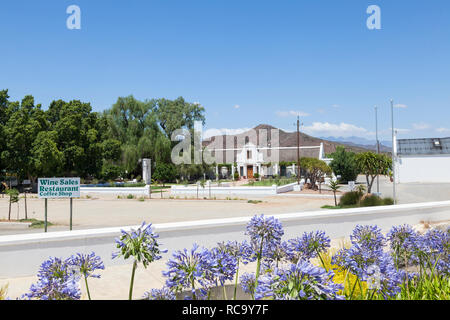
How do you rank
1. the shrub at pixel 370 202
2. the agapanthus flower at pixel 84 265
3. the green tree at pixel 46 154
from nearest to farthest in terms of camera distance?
1. the agapanthus flower at pixel 84 265
2. the shrub at pixel 370 202
3. the green tree at pixel 46 154

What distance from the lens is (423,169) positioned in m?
43.1

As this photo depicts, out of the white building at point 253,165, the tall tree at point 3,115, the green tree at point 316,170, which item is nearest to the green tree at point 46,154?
the tall tree at point 3,115

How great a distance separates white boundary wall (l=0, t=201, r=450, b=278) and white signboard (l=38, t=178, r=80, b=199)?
5.36 metres

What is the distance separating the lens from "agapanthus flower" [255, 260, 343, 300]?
1.31 metres

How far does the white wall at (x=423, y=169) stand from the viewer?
42.4 m

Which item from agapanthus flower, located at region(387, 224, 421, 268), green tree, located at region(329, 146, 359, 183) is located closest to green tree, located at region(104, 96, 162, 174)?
green tree, located at region(329, 146, 359, 183)

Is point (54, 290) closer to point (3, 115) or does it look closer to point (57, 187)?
point (57, 187)

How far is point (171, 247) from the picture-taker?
415cm

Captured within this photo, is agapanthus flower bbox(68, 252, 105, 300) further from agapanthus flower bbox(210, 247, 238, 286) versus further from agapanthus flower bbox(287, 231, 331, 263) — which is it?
agapanthus flower bbox(287, 231, 331, 263)

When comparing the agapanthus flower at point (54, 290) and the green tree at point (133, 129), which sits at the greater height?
the green tree at point (133, 129)

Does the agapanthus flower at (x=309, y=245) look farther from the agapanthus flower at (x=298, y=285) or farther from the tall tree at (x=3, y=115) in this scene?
the tall tree at (x=3, y=115)

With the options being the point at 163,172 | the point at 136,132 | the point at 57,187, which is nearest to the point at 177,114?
the point at 136,132
